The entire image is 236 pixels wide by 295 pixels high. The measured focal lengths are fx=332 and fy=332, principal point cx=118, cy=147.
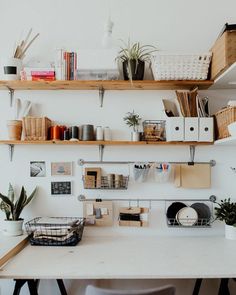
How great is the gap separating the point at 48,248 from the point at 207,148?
4.07 feet

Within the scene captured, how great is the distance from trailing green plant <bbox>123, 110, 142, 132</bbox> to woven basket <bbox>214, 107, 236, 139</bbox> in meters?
0.52

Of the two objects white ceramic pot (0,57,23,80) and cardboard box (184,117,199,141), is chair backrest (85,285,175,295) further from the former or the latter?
white ceramic pot (0,57,23,80)

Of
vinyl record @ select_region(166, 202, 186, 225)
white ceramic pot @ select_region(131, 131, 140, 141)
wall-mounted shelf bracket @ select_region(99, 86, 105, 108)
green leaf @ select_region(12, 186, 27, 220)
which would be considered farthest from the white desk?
wall-mounted shelf bracket @ select_region(99, 86, 105, 108)

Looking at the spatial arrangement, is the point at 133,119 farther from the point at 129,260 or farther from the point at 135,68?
the point at 129,260

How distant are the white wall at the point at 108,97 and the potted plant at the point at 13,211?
115mm

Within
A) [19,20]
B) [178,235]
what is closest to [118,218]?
[178,235]

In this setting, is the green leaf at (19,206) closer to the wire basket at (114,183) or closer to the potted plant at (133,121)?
the wire basket at (114,183)

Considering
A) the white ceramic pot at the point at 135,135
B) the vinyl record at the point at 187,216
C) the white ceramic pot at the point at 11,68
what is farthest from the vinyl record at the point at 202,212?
the white ceramic pot at the point at 11,68

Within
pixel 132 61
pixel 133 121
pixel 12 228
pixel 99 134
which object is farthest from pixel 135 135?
pixel 12 228

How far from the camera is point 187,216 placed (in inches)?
86.0

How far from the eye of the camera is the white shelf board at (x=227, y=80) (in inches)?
74.1

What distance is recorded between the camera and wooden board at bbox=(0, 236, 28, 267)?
5.46 ft

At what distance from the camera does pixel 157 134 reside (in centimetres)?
220

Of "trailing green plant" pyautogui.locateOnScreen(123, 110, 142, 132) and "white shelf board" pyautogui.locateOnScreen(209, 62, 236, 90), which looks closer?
"white shelf board" pyautogui.locateOnScreen(209, 62, 236, 90)
